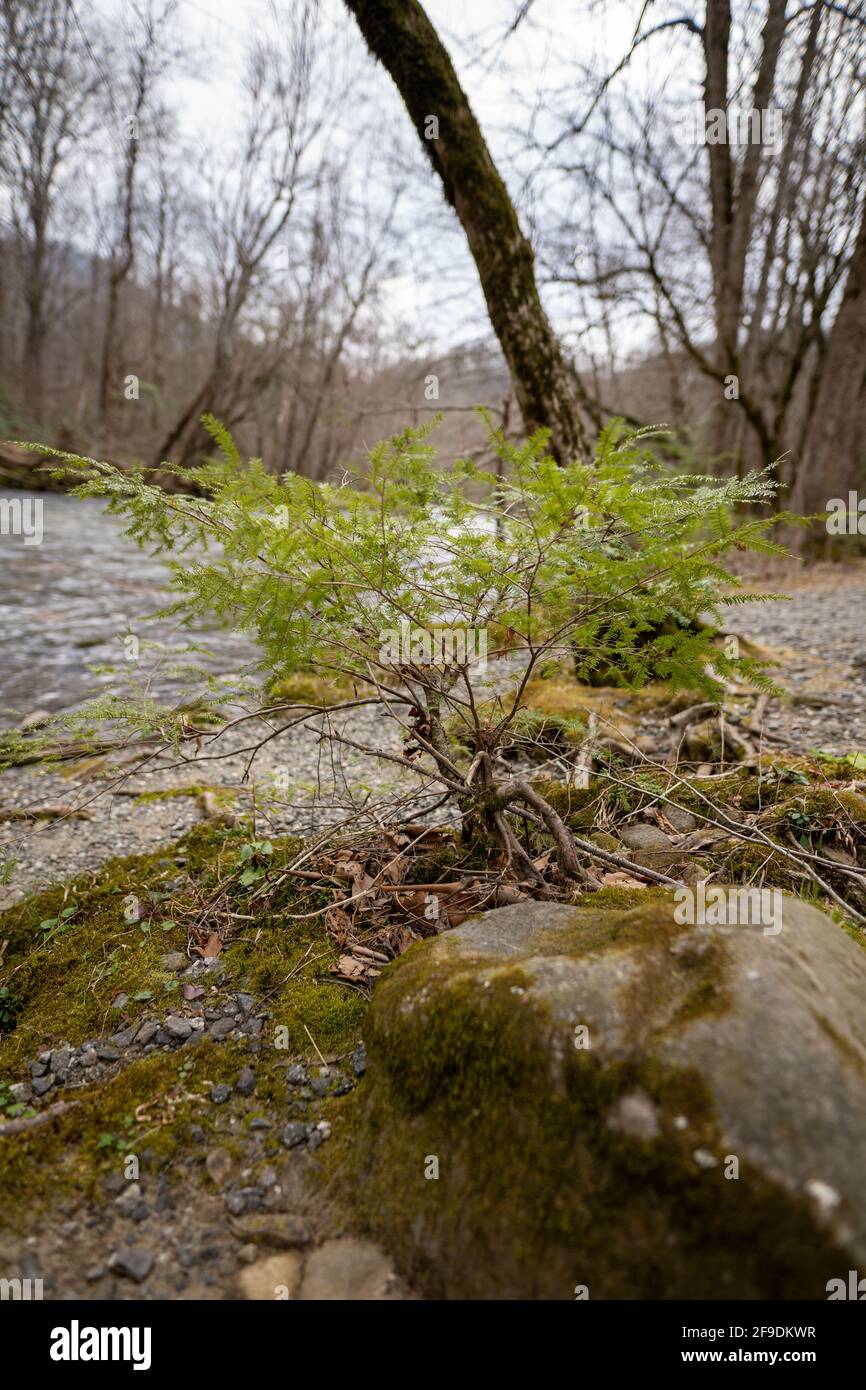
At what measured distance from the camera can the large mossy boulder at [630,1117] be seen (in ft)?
3.91

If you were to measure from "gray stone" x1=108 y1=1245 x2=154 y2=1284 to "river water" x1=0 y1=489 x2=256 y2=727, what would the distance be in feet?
7.83

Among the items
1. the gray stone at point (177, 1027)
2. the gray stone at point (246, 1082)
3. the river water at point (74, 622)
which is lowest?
the gray stone at point (246, 1082)

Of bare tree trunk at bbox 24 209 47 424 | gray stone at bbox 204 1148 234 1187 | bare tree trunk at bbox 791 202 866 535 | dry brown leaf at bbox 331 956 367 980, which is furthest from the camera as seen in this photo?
bare tree trunk at bbox 24 209 47 424

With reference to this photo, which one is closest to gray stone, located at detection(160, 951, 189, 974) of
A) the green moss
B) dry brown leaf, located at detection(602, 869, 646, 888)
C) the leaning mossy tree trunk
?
the green moss

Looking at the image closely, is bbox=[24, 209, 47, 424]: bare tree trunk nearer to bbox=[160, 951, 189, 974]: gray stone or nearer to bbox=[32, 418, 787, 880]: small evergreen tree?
bbox=[32, 418, 787, 880]: small evergreen tree

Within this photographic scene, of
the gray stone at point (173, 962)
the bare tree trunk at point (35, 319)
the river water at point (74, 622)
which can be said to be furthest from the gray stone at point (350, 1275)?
the bare tree trunk at point (35, 319)

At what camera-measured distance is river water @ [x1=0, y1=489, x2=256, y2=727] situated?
5.57 meters

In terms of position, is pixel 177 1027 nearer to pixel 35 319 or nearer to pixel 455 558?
pixel 455 558

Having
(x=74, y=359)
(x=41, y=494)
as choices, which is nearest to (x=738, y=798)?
(x=41, y=494)

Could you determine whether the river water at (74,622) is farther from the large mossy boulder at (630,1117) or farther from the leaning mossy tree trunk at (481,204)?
the leaning mossy tree trunk at (481,204)

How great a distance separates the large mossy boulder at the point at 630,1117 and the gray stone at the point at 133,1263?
50 cm

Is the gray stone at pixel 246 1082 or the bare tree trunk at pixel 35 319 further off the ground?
the bare tree trunk at pixel 35 319

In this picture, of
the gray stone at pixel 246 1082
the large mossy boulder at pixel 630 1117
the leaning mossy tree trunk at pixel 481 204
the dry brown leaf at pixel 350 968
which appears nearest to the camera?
the large mossy boulder at pixel 630 1117

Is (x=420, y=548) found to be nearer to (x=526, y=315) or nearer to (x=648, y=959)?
(x=648, y=959)
